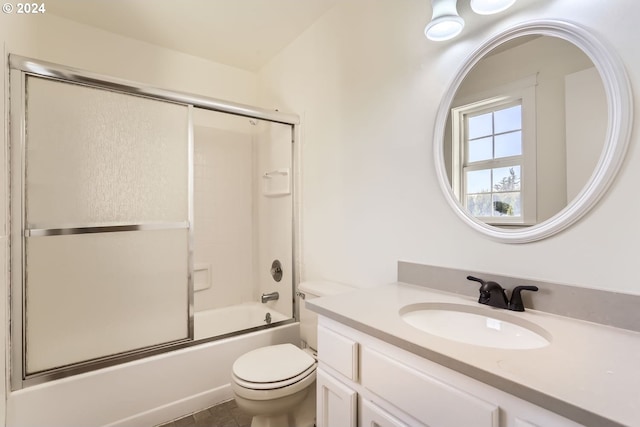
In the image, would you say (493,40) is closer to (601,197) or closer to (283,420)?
(601,197)

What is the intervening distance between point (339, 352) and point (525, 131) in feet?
3.38

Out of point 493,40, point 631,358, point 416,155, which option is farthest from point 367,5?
point 631,358

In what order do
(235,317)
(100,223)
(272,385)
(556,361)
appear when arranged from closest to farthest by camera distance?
(556,361)
(272,385)
(100,223)
(235,317)

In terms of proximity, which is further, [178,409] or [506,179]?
[178,409]

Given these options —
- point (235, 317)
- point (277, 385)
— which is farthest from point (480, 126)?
point (235, 317)

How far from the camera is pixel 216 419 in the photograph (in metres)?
1.70

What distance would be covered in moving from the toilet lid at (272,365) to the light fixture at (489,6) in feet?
5.55

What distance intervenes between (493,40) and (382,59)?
0.59 meters

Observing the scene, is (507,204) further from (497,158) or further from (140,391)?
(140,391)

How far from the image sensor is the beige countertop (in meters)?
0.53

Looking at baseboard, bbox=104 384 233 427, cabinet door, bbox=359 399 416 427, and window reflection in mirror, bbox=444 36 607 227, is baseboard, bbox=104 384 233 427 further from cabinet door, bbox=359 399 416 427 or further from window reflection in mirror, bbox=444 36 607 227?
window reflection in mirror, bbox=444 36 607 227

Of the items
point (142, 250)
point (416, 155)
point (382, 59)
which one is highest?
point (382, 59)

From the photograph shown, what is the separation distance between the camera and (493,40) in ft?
3.80

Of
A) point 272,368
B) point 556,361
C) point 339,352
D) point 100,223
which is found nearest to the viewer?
point 556,361
